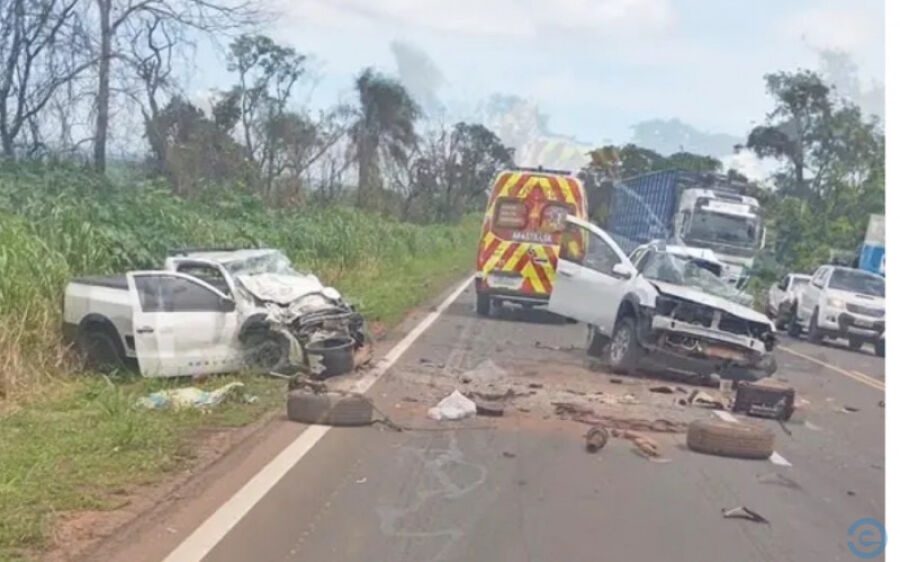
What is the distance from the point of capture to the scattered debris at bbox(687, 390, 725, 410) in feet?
42.9

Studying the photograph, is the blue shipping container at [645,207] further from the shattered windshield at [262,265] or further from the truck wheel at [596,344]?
the shattered windshield at [262,265]

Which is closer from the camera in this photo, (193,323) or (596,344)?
(193,323)

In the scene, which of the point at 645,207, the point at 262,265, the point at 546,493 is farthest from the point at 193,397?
the point at 645,207

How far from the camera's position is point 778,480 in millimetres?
9180

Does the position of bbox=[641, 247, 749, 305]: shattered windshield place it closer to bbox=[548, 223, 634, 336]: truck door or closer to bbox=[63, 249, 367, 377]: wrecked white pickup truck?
bbox=[548, 223, 634, 336]: truck door

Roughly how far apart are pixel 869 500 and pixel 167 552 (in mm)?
5069

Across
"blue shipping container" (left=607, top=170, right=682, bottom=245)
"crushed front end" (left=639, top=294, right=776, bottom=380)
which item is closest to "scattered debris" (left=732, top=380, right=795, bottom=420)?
"crushed front end" (left=639, top=294, right=776, bottom=380)

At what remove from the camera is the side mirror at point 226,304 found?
12883 mm

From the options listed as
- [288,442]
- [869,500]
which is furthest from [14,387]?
[869,500]

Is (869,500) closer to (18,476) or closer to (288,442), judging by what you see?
(288,442)

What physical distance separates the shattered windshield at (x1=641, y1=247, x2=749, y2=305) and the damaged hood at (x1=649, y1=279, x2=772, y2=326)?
7.4 inches

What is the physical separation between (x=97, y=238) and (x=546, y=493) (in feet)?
29.5

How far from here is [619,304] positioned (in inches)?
629

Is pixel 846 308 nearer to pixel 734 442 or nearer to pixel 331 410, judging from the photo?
pixel 734 442
